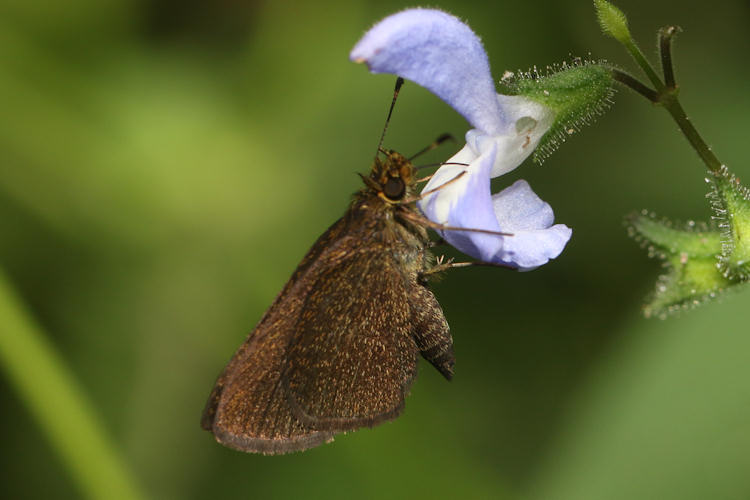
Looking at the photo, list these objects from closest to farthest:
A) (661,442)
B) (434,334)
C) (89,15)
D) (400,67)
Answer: (400,67) < (434,334) < (661,442) < (89,15)

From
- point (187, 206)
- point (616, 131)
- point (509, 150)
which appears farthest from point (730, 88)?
point (187, 206)

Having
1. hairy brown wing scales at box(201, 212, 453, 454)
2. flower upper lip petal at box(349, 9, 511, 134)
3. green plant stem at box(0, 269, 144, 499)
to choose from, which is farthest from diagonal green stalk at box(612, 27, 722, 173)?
green plant stem at box(0, 269, 144, 499)

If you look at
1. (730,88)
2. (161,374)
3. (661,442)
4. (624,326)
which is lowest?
(161,374)

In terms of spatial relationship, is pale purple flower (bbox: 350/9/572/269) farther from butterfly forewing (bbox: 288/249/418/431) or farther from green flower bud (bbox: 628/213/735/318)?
green flower bud (bbox: 628/213/735/318)

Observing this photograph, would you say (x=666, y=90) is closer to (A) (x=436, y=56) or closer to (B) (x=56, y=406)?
(A) (x=436, y=56)

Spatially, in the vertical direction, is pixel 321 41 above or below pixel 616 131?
below

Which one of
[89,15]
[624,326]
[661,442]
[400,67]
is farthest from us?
[89,15]

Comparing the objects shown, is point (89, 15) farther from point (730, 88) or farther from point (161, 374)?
point (730, 88)
